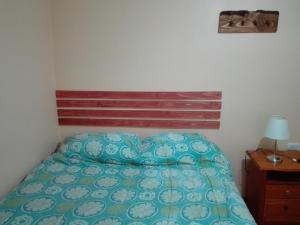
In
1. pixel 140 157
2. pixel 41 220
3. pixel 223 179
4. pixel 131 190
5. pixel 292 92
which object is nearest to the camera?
pixel 41 220

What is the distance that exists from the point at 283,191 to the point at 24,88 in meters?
2.33

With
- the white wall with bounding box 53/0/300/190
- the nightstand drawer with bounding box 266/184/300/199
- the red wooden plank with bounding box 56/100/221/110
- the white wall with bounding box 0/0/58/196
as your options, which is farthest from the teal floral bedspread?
the white wall with bounding box 53/0/300/190

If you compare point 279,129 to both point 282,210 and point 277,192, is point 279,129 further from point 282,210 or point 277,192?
point 282,210

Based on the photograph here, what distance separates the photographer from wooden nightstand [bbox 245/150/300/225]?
6.75 feet

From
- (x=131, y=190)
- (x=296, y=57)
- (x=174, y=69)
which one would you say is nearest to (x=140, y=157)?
(x=131, y=190)

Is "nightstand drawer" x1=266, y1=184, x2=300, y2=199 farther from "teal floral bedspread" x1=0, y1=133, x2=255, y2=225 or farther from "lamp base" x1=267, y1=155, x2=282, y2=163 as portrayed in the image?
"teal floral bedspread" x1=0, y1=133, x2=255, y2=225

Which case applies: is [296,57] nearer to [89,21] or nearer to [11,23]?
[89,21]

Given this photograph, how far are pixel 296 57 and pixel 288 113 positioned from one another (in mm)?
529

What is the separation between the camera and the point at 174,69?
238 cm

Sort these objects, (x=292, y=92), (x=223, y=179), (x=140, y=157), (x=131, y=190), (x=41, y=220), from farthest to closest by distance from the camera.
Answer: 1. (x=292, y=92)
2. (x=140, y=157)
3. (x=223, y=179)
4. (x=131, y=190)
5. (x=41, y=220)

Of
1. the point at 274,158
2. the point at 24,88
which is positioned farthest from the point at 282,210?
the point at 24,88

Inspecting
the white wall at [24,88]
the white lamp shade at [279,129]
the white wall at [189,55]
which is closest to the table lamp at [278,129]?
the white lamp shade at [279,129]

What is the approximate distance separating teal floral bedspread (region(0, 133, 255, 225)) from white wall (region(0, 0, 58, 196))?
170 millimetres

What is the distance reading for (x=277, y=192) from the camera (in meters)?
2.07
